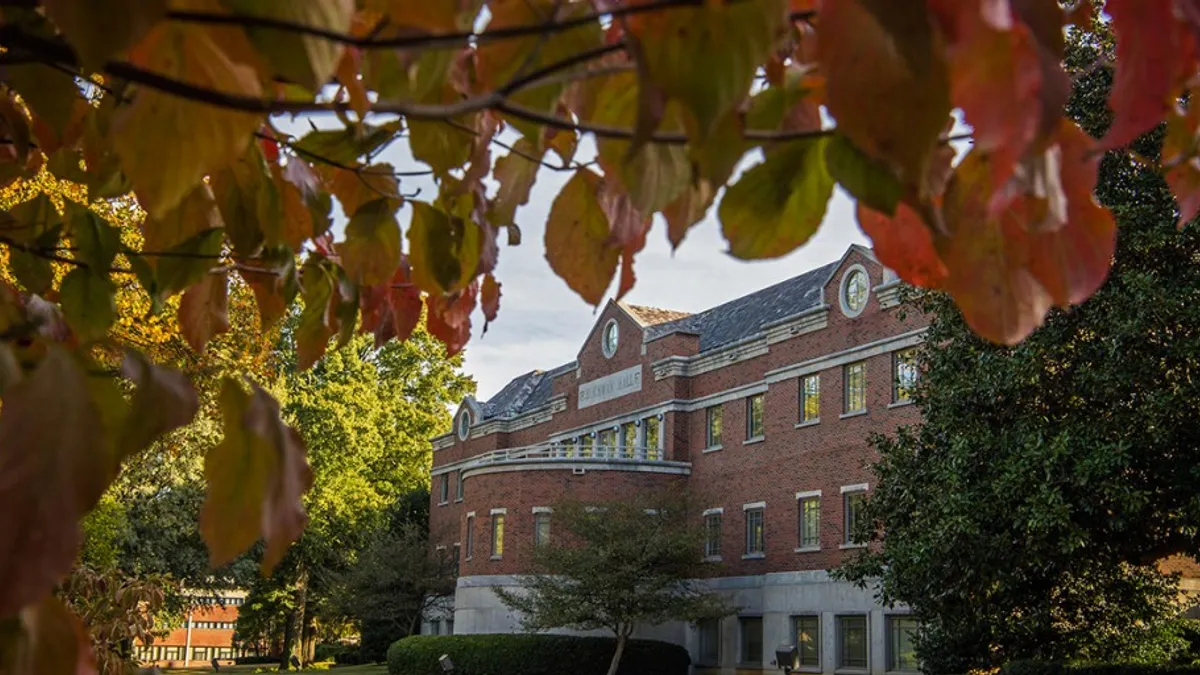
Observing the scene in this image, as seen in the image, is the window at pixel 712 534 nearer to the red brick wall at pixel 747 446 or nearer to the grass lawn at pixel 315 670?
the red brick wall at pixel 747 446

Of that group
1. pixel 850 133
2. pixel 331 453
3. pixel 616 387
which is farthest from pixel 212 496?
pixel 331 453

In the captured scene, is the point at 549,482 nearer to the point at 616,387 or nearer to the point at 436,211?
the point at 616,387

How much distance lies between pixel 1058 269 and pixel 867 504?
824 inches

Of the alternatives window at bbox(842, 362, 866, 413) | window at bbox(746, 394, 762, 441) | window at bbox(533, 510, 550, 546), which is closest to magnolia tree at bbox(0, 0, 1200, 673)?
window at bbox(842, 362, 866, 413)

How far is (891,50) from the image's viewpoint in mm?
Answer: 924

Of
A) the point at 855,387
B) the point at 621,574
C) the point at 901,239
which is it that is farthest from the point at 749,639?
the point at 901,239

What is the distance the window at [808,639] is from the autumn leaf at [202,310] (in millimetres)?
30311

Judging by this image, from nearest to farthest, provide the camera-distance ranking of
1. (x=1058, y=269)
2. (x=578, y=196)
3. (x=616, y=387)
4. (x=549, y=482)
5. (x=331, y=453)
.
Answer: (x=1058, y=269)
(x=578, y=196)
(x=549, y=482)
(x=616, y=387)
(x=331, y=453)

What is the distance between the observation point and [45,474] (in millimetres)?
908

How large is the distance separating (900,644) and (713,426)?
10103 mm

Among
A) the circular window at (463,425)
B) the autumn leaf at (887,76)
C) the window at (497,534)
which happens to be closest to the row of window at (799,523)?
the window at (497,534)

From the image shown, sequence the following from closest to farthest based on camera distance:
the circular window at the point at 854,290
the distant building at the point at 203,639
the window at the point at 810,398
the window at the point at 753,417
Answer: the circular window at the point at 854,290 < the window at the point at 810,398 < the window at the point at 753,417 < the distant building at the point at 203,639

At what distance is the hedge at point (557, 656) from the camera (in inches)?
1348

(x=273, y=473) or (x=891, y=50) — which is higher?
(x=891, y=50)
